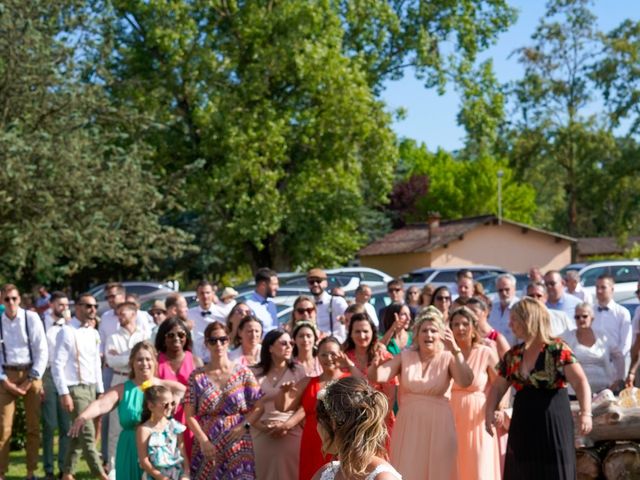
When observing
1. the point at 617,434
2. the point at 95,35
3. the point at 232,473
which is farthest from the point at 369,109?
the point at 232,473

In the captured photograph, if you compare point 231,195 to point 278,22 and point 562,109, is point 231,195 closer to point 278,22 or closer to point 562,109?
point 278,22

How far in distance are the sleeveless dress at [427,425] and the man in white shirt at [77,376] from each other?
3866mm

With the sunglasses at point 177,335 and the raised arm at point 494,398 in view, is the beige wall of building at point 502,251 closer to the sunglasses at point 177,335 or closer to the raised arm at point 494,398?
the sunglasses at point 177,335

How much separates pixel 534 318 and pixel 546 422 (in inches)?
31.8

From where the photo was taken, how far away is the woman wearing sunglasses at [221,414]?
7973 millimetres

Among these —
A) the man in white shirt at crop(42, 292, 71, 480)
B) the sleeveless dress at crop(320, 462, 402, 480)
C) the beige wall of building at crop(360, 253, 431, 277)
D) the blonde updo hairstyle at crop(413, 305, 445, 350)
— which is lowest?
the man in white shirt at crop(42, 292, 71, 480)

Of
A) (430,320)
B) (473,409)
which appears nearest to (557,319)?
(473,409)

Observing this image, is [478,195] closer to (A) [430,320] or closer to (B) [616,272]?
(B) [616,272]

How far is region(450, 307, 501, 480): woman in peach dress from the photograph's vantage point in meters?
9.41

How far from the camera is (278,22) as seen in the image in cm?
3219

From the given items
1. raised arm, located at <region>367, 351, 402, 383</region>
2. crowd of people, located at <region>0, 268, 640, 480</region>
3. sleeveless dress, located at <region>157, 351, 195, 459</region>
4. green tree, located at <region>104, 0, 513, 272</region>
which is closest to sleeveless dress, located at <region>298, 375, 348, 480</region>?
crowd of people, located at <region>0, 268, 640, 480</region>

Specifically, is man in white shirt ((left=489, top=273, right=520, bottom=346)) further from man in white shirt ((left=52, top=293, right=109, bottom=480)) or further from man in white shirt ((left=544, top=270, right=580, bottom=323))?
man in white shirt ((left=52, top=293, right=109, bottom=480))

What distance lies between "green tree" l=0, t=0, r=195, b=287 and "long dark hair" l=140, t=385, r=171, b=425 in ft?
46.1

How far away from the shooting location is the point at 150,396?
7.65 metres
